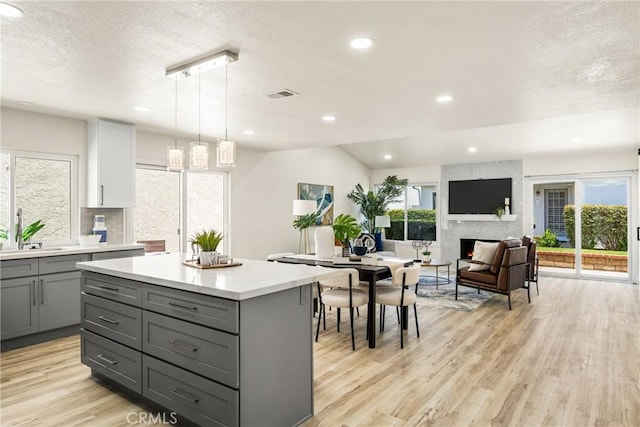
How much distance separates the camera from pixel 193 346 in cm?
226

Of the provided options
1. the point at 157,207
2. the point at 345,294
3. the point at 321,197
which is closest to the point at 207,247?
the point at 345,294

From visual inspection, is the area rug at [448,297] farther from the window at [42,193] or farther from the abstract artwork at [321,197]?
the window at [42,193]

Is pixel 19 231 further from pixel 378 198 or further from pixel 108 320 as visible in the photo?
pixel 378 198

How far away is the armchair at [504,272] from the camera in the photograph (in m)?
5.37

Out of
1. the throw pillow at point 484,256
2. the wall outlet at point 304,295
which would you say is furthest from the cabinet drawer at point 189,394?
the throw pillow at point 484,256

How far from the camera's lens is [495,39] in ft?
8.24

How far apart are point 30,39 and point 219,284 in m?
2.06

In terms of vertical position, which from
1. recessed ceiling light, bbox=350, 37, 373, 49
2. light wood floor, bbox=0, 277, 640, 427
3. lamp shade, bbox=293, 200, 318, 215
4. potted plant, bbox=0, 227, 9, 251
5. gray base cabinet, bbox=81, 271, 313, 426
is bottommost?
light wood floor, bbox=0, 277, 640, 427

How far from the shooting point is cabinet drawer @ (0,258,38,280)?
3.75 meters

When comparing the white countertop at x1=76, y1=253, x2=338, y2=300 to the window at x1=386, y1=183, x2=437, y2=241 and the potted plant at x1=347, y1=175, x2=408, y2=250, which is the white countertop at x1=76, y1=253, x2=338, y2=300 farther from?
the window at x1=386, y1=183, x2=437, y2=241

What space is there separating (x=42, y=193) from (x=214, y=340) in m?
3.82

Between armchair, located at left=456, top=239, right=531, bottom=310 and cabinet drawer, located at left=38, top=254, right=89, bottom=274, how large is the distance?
16.9ft

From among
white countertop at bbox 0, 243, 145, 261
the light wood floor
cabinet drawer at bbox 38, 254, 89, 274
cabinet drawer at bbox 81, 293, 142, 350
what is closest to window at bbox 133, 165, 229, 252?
white countertop at bbox 0, 243, 145, 261

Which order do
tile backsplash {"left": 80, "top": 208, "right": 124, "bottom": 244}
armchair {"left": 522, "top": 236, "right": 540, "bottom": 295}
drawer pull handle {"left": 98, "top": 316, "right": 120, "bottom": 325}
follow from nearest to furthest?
drawer pull handle {"left": 98, "top": 316, "right": 120, "bottom": 325} < tile backsplash {"left": 80, "top": 208, "right": 124, "bottom": 244} < armchair {"left": 522, "top": 236, "right": 540, "bottom": 295}
